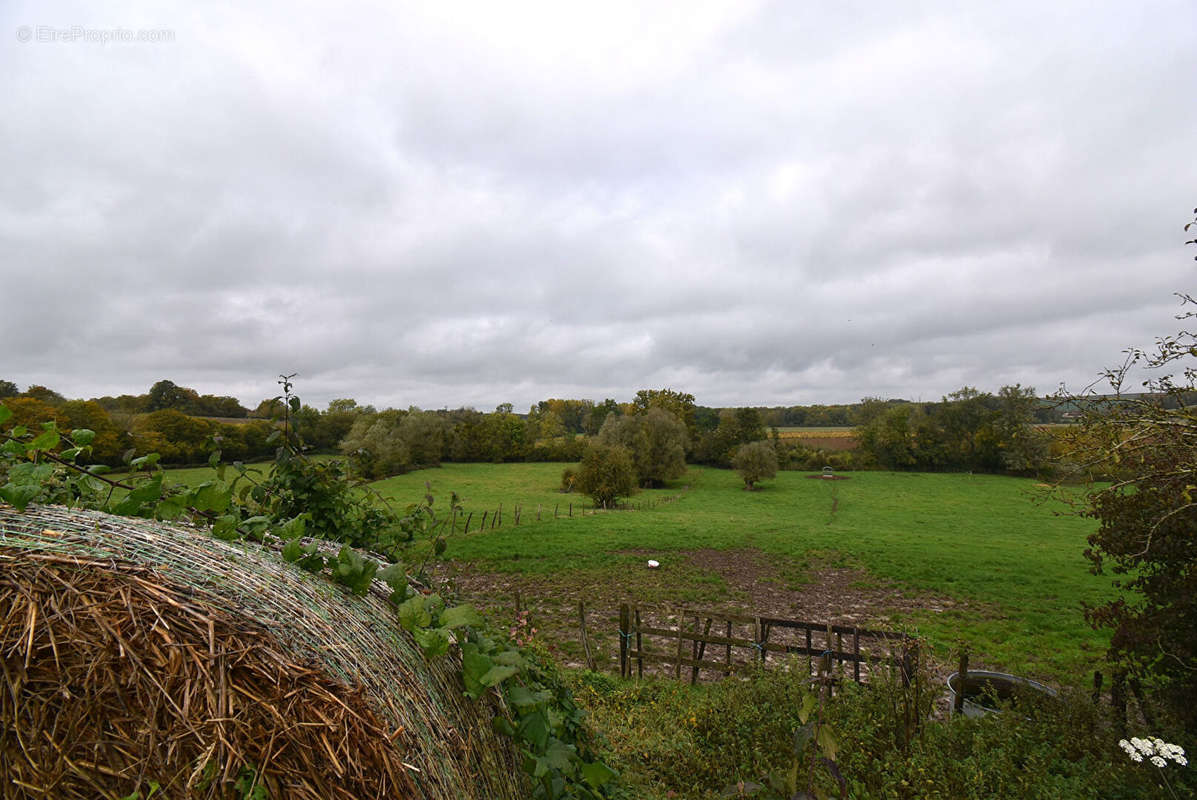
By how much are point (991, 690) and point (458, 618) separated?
799 centimetres

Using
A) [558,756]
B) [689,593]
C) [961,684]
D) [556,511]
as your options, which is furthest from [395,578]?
[556,511]

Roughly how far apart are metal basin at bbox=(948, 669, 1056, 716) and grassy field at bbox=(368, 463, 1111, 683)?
1.05m

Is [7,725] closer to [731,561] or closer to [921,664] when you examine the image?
[921,664]

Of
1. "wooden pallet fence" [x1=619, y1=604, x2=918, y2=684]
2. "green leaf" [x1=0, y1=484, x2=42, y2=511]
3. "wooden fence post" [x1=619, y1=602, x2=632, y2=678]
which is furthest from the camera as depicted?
"wooden fence post" [x1=619, y1=602, x2=632, y2=678]

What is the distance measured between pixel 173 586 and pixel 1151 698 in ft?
32.7

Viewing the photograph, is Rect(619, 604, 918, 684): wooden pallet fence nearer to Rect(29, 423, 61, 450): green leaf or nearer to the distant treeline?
Rect(29, 423, 61, 450): green leaf

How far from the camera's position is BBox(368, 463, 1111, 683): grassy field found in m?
14.1

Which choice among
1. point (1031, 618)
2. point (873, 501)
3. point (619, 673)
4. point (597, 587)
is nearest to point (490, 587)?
point (597, 587)

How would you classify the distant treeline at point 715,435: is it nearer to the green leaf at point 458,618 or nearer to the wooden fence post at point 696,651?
the wooden fence post at point 696,651

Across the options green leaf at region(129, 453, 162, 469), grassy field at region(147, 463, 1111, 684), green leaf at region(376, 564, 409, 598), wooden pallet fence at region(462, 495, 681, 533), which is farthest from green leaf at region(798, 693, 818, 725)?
wooden pallet fence at region(462, 495, 681, 533)

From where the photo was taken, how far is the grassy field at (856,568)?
46.2 ft

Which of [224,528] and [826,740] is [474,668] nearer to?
[224,528]

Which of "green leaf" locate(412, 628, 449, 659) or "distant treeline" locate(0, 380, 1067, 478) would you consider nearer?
"green leaf" locate(412, 628, 449, 659)

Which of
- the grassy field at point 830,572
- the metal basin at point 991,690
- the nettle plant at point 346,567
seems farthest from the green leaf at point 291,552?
the metal basin at point 991,690
